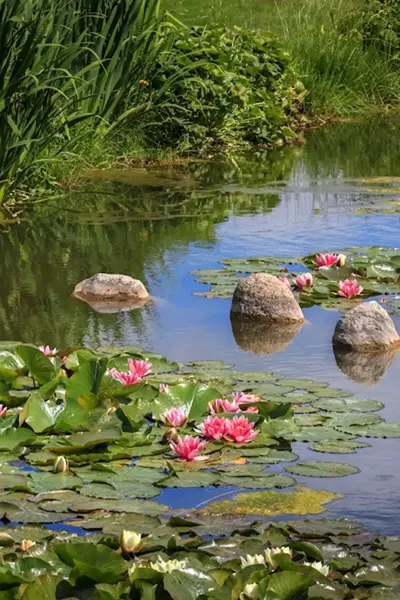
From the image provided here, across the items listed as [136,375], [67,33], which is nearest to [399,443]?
[136,375]

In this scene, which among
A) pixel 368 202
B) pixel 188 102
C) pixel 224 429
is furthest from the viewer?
pixel 188 102

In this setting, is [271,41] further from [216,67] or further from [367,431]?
[367,431]

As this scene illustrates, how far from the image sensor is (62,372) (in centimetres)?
554

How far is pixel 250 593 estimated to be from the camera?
335cm

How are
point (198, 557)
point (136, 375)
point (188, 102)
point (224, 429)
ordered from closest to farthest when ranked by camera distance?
1. point (198, 557)
2. point (224, 429)
3. point (136, 375)
4. point (188, 102)

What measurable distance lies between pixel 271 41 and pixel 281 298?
8.38 metres

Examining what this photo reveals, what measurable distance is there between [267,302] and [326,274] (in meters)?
0.83

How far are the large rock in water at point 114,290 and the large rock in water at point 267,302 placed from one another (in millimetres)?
680

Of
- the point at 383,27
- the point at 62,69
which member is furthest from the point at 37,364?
the point at 383,27

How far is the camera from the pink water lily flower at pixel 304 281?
7.40 meters

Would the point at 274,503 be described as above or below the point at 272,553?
below

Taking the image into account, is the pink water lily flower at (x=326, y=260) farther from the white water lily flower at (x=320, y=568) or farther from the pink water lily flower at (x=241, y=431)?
the white water lily flower at (x=320, y=568)

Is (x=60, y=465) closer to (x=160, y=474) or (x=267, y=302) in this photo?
(x=160, y=474)

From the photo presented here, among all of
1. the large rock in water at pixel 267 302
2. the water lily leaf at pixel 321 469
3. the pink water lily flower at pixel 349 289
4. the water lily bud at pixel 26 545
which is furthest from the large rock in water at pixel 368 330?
the water lily bud at pixel 26 545
